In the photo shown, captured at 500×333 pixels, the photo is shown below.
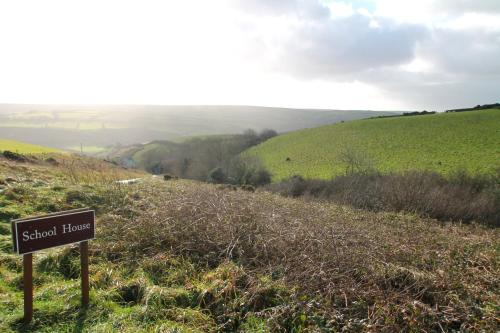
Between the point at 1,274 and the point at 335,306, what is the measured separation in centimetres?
445

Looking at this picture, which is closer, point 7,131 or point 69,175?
point 69,175

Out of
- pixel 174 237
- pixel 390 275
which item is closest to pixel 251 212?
pixel 174 237

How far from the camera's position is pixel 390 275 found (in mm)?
4887

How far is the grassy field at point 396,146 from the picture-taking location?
26547 mm

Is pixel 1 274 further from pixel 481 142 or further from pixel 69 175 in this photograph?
pixel 481 142

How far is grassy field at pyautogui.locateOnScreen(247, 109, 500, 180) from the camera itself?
2655 cm

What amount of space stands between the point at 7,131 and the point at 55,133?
9.24 m

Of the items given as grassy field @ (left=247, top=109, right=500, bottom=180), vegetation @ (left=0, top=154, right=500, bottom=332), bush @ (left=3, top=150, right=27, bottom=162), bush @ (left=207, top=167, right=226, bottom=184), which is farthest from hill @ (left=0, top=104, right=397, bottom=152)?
vegetation @ (left=0, top=154, right=500, bottom=332)

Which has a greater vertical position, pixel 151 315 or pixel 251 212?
pixel 251 212

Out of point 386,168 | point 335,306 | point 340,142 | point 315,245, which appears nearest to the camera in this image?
point 335,306

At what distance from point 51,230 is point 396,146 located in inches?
1299

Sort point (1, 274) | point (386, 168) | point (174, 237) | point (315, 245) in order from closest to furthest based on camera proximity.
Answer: point (1, 274) < point (315, 245) < point (174, 237) < point (386, 168)

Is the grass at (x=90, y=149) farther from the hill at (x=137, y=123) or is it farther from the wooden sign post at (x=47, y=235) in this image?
the wooden sign post at (x=47, y=235)

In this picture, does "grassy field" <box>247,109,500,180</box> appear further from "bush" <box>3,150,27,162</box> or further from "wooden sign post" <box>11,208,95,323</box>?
"wooden sign post" <box>11,208,95,323</box>
